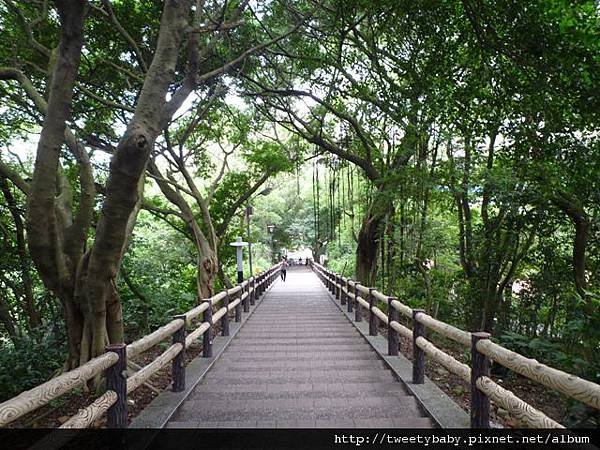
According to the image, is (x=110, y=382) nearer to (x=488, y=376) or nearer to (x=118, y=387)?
(x=118, y=387)

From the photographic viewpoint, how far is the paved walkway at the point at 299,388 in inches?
115

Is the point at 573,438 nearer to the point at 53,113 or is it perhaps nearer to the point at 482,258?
the point at 53,113

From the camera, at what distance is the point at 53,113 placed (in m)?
3.27

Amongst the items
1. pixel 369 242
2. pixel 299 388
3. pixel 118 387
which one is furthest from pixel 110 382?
pixel 369 242

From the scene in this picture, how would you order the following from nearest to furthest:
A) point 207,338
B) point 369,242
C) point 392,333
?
point 392,333 < point 207,338 < point 369,242

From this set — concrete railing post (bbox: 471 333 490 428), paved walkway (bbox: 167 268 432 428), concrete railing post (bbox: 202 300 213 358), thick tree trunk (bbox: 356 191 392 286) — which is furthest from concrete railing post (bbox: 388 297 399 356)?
thick tree trunk (bbox: 356 191 392 286)

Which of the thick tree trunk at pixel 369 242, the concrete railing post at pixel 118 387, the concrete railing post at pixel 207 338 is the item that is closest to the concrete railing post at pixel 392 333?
the concrete railing post at pixel 207 338

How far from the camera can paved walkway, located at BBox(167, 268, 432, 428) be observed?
2.93 meters

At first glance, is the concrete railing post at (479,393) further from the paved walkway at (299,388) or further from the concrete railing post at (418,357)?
the concrete railing post at (418,357)

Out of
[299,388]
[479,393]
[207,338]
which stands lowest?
[299,388]

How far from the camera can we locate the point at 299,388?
3.65 m

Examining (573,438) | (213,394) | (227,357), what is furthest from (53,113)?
(573,438)

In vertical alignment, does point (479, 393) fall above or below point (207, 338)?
above

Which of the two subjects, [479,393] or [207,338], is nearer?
[479,393]
